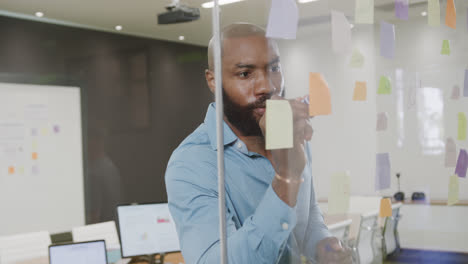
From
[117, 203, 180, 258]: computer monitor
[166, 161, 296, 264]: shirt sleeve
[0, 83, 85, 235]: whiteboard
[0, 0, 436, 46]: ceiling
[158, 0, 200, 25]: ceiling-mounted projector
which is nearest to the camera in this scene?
[166, 161, 296, 264]: shirt sleeve

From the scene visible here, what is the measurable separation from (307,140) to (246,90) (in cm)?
13

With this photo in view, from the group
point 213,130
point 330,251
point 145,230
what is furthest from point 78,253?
point 330,251

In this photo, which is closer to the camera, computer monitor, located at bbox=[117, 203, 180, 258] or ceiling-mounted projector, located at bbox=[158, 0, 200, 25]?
computer monitor, located at bbox=[117, 203, 180, 258]

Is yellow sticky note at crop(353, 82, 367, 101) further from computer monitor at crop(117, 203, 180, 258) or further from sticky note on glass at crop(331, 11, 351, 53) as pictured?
computer monitor at crop(117, 203, 180, 258)

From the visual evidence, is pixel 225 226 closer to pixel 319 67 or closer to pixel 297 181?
pixel 297 181

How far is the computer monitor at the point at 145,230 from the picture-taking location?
3.29 meters

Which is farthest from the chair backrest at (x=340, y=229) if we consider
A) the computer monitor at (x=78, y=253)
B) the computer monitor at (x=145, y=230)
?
the computer monitor at (x=145, y=230)

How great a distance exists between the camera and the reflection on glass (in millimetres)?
864

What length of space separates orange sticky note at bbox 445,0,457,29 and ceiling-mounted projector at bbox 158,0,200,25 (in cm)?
327

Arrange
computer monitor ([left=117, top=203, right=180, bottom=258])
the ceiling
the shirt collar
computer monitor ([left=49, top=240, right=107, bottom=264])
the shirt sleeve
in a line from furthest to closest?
the ceiling, computer monitor ([left=117, top=203, right=180, bottom=258]), computer monitor ([left=49, top=240, right=107, bottom=264]), the shirt collar, the shirt sleeve

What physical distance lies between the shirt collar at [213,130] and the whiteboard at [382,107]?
0.44 feet

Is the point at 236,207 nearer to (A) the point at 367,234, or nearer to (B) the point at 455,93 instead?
(A) the point at 367,234

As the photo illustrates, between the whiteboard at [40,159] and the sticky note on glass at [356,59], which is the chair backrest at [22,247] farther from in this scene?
the sticky note on glass at [356,59]

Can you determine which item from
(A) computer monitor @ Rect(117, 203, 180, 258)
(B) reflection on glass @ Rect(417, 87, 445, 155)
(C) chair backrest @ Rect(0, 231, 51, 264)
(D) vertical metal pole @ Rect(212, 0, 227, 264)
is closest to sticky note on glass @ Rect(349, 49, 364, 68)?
(B) reflection on glass @ Rect(417, 87, 445, 155)
